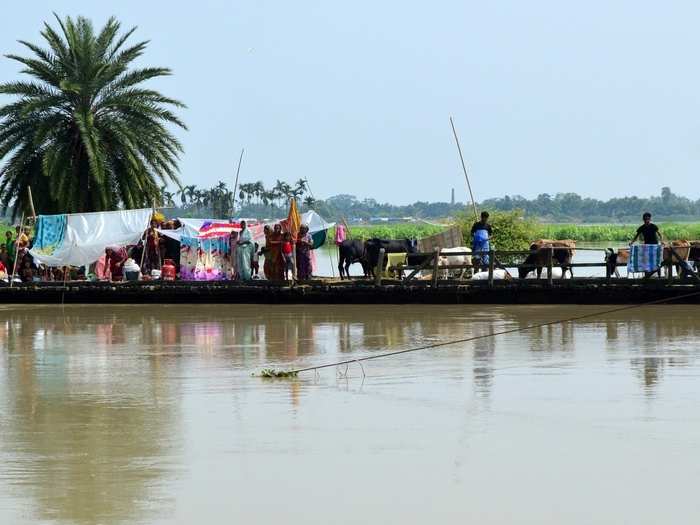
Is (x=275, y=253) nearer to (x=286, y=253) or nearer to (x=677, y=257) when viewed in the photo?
(x=286, y=253)

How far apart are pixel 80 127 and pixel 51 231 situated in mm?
5000

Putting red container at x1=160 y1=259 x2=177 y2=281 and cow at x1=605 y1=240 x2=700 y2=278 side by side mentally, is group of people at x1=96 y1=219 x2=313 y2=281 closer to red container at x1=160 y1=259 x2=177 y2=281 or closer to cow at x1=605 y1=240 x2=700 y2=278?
red container at x1=160 y1=259 x2=177 y2=281

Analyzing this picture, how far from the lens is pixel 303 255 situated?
26.2 m

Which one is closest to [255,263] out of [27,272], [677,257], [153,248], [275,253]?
[275,253]

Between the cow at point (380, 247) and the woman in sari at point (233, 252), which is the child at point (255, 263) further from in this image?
the cow at point (380, 247)

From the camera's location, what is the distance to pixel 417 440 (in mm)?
10461

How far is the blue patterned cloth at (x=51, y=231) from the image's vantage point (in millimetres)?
26359

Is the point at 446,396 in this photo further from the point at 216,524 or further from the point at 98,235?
the point at 98,235

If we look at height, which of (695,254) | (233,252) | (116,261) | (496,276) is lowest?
(496,276)

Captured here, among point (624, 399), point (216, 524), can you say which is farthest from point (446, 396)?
point (216, 524)

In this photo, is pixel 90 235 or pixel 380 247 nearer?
pixel 90 235

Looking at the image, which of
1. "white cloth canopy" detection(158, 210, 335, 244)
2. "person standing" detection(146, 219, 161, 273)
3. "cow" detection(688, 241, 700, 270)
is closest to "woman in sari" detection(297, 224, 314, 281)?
"white cloth canopy" detection(158, 210, 335, 244)

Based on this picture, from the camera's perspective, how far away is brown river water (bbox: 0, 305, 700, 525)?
8383 mm

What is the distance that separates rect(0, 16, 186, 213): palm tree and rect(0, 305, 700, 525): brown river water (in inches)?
478
